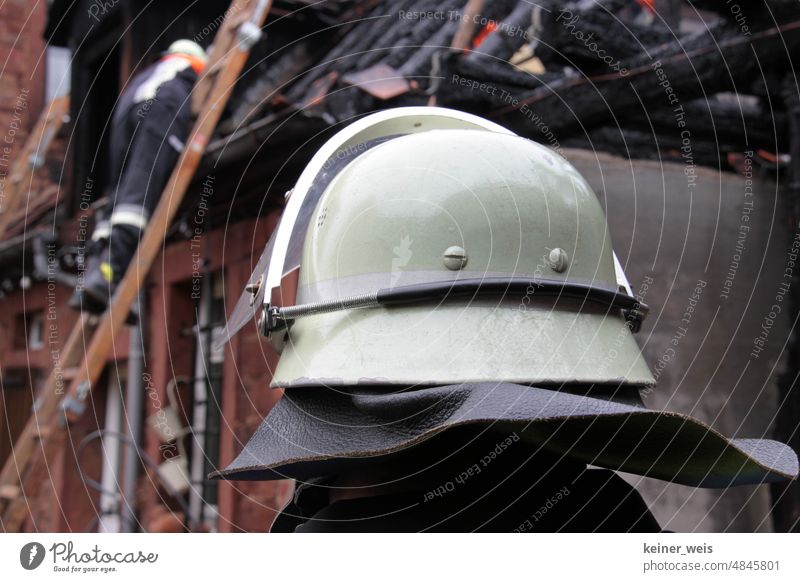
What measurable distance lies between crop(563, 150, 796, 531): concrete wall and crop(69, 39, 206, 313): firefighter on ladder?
96cm

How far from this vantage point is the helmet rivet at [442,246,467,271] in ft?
2.72

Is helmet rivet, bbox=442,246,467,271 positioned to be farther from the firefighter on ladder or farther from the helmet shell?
the firefighter on ladder

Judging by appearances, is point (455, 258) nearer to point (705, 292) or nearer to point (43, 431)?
point (705, 292)

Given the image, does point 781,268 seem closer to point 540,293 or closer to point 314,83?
point 314,83

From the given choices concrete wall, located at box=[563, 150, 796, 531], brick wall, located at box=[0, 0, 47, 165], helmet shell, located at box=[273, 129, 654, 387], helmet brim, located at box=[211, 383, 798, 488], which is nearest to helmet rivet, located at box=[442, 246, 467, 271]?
helmet shell, located at box=[273, 129, 654, 387]

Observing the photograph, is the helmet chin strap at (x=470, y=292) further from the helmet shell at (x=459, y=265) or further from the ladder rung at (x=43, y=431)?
the ladder rung at (x=43, y=431)

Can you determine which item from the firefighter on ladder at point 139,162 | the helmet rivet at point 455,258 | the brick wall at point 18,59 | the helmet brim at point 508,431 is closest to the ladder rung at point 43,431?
the firefighter on ladder at point 139,162


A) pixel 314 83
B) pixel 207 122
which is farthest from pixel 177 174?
pixel 314 83

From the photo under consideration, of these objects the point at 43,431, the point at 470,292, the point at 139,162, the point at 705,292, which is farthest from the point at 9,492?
the point at 470,292

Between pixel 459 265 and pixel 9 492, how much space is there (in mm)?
1938

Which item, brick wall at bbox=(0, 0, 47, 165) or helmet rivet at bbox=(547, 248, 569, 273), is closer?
helmet rivet at bbox=(547, 248, 569, 273)

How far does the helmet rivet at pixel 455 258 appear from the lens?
2.72 feet
